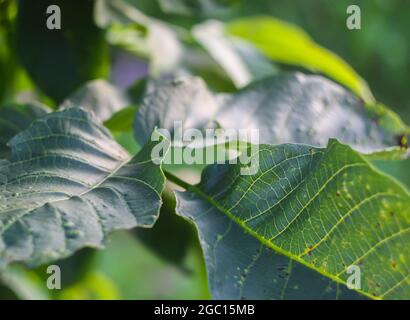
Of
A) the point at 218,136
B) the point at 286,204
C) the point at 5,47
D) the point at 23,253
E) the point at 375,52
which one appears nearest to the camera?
the point at 23,253

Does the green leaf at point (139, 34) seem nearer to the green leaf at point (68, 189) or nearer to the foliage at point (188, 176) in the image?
the foliage at point (188, 176)

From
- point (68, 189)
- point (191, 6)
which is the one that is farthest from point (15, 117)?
point (191, 6)

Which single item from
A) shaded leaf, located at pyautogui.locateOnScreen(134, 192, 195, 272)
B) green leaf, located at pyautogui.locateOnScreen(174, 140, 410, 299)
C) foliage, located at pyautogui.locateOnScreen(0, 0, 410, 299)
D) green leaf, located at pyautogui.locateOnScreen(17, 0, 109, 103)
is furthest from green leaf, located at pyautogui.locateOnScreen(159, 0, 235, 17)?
green leaf, located at pyautogui.locateOnScreen(174, 140, 410, 299)

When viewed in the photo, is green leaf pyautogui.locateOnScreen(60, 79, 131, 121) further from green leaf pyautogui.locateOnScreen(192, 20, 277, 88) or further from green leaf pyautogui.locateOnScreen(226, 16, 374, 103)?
green leaf pyautogui.locateOnScreen(226, 16, 374, 103)
